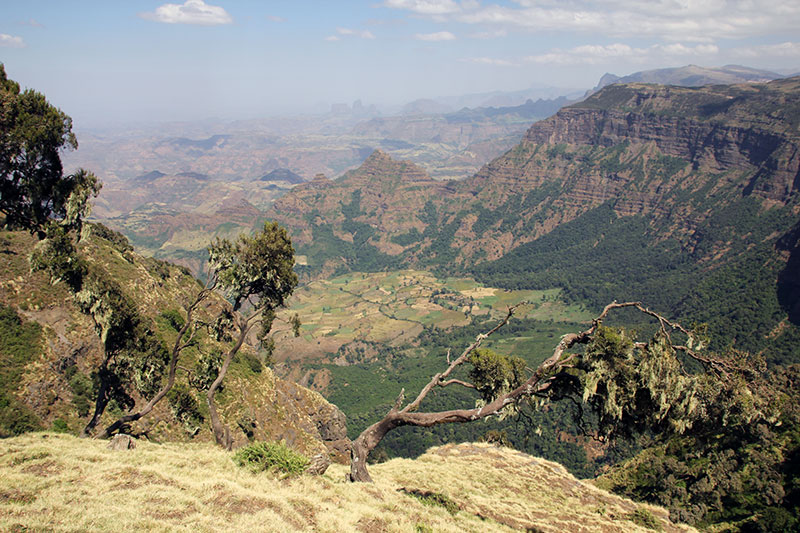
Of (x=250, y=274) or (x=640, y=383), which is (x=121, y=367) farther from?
(x=640, y=383)

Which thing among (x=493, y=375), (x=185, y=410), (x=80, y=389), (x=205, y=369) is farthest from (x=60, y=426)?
(x=493, y=375)

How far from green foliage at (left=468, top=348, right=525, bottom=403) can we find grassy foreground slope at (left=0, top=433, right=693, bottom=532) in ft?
21.7

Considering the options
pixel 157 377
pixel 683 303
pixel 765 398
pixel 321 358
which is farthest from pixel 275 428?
pixel 683 303

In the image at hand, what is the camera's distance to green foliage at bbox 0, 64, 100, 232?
846 inches

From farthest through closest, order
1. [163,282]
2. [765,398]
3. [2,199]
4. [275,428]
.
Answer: [163,282] → [275,428] → [2,199] → [765,398]

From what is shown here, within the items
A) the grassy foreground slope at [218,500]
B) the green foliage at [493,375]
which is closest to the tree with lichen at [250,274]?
the grassy foreground slope at [218,500]

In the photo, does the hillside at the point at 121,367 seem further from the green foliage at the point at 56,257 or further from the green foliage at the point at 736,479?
the green foliage at the point at 736,479

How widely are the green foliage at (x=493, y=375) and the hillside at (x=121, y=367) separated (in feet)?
58.9

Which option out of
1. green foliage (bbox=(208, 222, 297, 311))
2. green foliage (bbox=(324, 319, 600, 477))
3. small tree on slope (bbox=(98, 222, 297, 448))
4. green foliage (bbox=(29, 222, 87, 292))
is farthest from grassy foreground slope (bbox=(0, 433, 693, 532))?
green foliage (bbox=(324, 319, 600, 477))

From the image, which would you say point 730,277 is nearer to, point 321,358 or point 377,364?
point 377,364

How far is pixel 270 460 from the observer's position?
2202cm

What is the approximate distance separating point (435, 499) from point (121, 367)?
22227mm

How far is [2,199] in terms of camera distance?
2231 cm

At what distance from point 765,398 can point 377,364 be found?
567 feet
